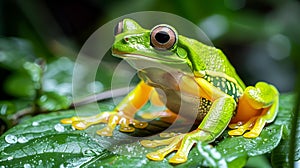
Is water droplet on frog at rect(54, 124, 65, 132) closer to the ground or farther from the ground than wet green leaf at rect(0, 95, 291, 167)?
farther from the ground

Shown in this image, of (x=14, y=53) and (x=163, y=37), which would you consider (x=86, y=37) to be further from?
(x=163, y=37)

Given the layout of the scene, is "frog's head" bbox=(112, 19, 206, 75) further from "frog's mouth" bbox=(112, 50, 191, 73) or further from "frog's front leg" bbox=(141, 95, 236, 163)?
"frog's front leg" bbox=(141, 95, 236, 163)

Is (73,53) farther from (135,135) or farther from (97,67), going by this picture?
(135,135)

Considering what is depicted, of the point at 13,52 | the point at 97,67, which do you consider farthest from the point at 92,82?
the point at 13,52

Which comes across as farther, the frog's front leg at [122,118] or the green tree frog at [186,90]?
the frog's front leg at [122,118]

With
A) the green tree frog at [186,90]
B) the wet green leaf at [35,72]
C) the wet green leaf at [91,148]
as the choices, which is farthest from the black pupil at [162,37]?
the wet green leaf at [35,72]

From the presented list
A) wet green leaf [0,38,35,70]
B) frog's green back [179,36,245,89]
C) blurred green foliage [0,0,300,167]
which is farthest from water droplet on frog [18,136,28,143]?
wet green leaf [0,38,35,70]

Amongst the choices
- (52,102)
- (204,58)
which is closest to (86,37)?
(52,102)

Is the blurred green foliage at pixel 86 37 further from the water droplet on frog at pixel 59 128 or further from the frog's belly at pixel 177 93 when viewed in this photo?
the frog's belly at pixel 177 93
